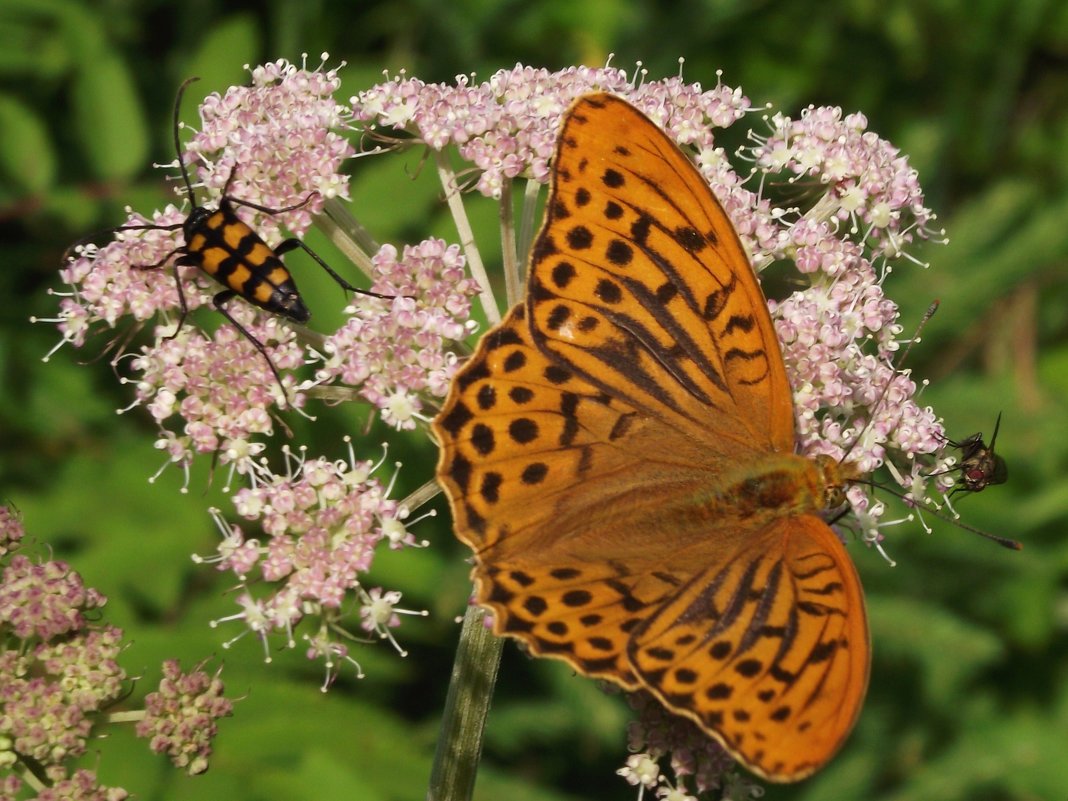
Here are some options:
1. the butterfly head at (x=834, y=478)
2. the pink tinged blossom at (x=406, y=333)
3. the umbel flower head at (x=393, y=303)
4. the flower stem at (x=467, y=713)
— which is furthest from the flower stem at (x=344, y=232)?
the butterfly head at (x=834, y=478)

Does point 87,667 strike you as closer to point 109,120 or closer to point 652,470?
point 652,470

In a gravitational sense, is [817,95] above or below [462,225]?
above

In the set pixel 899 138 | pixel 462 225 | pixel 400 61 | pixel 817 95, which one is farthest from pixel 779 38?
pixel 462 225

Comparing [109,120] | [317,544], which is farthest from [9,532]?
[109,120]

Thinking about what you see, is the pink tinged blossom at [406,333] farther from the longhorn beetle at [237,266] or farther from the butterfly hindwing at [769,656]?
the butterfly hindwing at [769,656]

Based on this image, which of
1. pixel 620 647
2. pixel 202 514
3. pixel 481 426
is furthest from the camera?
pixel 202 514

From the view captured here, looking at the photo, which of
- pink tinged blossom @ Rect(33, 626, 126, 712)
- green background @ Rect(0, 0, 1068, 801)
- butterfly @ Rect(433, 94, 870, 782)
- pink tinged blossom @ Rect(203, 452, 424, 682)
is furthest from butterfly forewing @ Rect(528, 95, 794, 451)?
green background @ Rect(0, 0, 1068, 801)

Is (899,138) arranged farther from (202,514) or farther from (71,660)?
(71,660)

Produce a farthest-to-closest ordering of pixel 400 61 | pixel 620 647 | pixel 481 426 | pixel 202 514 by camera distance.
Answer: pixel 400 61
pixel 202 514
pixel 481 426
pixel 620 647
